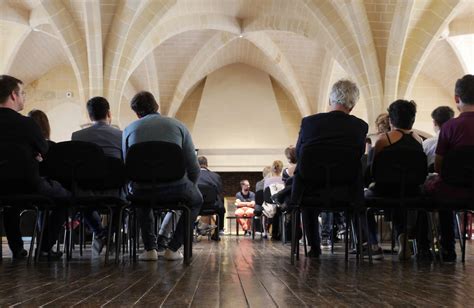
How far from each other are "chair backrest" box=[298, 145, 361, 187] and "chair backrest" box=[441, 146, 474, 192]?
594 millimetres

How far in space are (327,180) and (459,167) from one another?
896 millimetres

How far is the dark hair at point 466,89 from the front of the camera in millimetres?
4469

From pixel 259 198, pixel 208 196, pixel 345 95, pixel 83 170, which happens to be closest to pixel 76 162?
pixel 83 170

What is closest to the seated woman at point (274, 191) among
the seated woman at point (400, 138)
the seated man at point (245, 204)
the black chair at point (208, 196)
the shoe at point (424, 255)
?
the black chair at point (208, 196)

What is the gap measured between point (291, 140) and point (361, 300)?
1780 cm

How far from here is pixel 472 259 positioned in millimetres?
4836

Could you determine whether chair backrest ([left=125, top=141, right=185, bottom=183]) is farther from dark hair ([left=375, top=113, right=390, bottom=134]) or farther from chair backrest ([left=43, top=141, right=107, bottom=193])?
dark hair ([left=375, top=113, right=390, bottom=134])

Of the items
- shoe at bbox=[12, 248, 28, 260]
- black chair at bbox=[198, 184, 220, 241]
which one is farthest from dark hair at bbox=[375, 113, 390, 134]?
shoe at bbox=[12, 248, 28, 260]

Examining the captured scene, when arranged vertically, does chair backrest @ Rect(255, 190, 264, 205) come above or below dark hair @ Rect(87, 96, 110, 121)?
below

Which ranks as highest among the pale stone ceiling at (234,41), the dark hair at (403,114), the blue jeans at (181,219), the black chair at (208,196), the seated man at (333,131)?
the pale stone ceiling at (234,41)

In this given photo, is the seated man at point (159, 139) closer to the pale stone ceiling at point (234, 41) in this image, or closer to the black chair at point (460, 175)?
the black chair at point (460, 175)

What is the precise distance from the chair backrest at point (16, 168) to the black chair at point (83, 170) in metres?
0.17

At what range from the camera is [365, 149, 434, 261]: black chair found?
4.31m

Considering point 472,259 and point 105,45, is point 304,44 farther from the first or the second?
point 472,259
